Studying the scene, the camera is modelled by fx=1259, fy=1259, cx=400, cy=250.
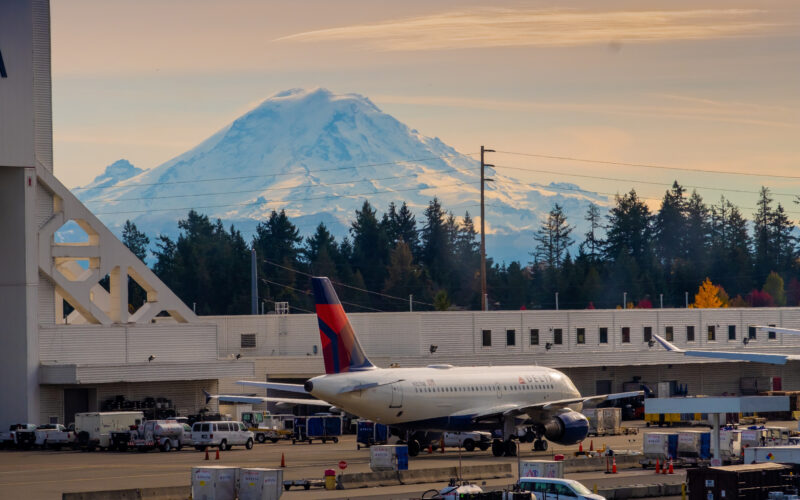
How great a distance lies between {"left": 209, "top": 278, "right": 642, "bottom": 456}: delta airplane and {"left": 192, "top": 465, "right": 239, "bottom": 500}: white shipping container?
53.3 feet

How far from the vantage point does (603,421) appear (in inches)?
3056

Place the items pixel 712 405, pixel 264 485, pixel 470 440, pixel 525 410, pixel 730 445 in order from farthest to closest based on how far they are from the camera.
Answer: pixel 470 440 → pixel 525 410 → pixel 730 445 → pixel 712 405 → pixel 264 485

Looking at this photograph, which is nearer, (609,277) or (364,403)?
(364,403)

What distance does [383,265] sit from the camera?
652ft

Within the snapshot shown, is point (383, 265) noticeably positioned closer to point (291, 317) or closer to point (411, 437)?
point (291, 317)

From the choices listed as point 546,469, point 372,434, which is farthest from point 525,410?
point 546,469

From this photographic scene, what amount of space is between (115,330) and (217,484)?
41.3m

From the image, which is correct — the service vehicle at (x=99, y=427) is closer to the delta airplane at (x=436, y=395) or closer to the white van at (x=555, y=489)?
the delta airplane at (x=436, y=395)

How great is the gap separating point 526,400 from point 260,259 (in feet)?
407

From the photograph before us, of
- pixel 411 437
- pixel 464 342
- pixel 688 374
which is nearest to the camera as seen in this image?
pixel 411 437

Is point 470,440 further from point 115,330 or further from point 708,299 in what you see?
point 708,299

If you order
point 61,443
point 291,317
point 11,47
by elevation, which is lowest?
point 61,443

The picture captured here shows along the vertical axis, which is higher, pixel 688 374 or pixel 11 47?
pixel 11 47

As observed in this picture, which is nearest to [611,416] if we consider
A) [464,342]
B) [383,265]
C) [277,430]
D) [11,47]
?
[464,342]
